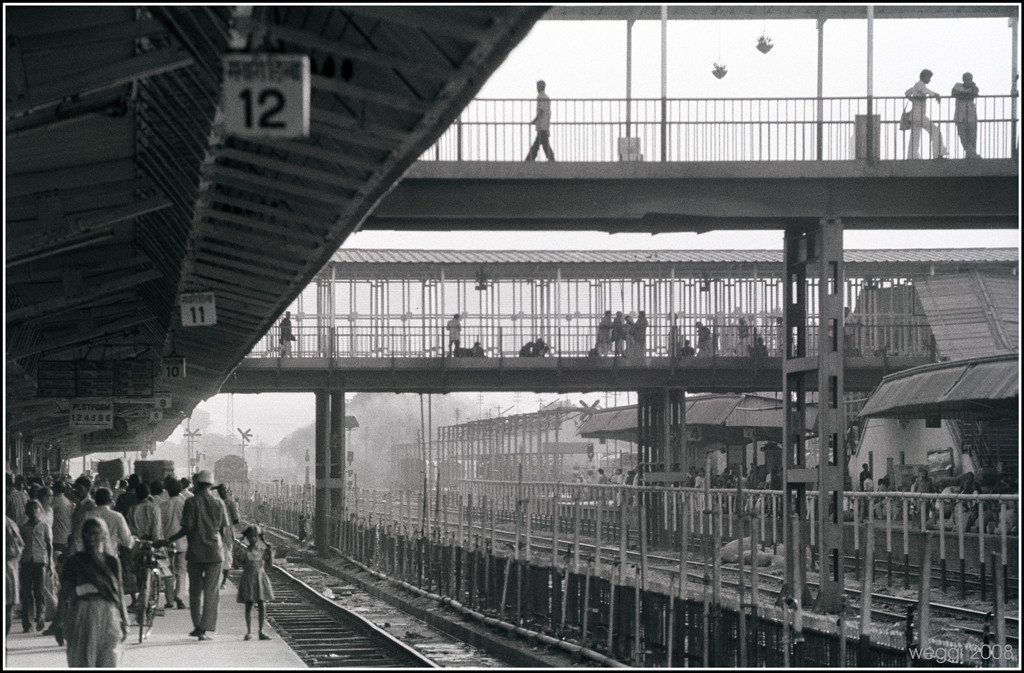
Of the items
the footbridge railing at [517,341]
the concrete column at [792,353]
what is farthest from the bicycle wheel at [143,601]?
the footbridge railing at [517,341]

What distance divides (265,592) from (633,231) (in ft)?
30.4

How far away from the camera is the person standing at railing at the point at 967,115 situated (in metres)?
25.5

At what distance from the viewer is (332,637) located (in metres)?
22.8

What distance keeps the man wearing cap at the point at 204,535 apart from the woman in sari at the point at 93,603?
5.22 m

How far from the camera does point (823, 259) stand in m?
25.1

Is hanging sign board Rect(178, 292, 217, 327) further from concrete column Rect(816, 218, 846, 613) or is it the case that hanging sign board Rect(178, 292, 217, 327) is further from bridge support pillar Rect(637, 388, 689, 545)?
bridge support pillar Rect(637, 388, 689, 545)

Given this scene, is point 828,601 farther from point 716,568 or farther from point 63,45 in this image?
point 63,45

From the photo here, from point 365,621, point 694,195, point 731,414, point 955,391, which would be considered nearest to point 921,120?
point 694,195

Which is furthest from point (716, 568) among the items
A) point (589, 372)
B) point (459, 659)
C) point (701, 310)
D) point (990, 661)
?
point (701, 310)

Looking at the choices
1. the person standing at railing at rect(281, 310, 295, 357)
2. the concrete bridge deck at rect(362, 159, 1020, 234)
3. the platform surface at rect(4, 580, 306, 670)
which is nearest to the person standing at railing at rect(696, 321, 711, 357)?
the person standing at railing at rect(281, 310, 295, 357)

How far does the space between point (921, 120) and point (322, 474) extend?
73.9 feet

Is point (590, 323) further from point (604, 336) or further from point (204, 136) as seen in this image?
point (204, 136)

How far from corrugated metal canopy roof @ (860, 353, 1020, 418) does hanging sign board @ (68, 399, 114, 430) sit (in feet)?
48.7

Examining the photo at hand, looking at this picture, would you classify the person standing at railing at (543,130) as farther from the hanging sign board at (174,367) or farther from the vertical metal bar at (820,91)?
the hanging sign board at (174,367)
